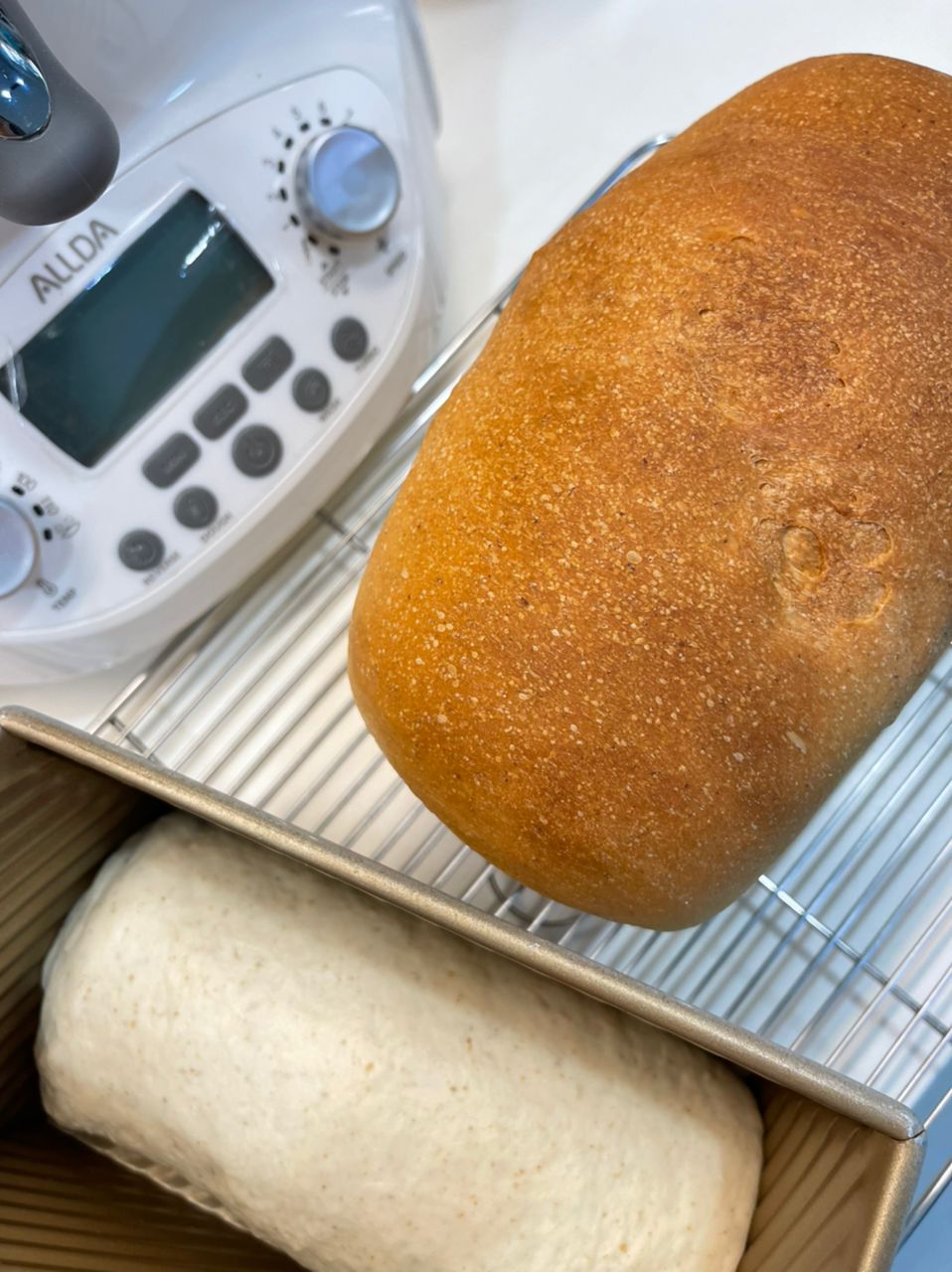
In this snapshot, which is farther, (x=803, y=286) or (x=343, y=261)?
(x=343, y=261)

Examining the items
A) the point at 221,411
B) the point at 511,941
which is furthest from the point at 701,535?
the point at 221,411

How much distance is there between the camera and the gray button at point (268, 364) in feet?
2.25

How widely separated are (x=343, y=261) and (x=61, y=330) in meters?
0.20

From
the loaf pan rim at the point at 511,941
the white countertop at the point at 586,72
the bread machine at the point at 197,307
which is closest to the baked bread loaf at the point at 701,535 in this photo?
the loaf pan rim at the point at 511,941

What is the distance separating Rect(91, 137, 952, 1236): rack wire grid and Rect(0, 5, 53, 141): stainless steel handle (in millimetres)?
382

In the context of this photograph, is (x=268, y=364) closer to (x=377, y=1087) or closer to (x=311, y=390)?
(x=311, y=390)

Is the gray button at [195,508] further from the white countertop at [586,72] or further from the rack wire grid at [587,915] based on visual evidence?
the white countertop at [586,72]

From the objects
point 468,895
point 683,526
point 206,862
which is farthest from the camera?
point 468,895

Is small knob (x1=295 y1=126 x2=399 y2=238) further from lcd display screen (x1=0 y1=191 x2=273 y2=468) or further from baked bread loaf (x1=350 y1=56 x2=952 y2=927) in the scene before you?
baked bread loaf (x1=350 y1=56 x2=952 y2=927)

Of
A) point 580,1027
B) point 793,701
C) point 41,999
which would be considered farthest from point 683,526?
point 41,999

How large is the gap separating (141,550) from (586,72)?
57 centimetres

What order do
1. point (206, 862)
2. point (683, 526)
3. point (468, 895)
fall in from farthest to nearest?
point (468, 895) → point (206, 862) → point (683, 526)

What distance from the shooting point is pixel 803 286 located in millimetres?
554

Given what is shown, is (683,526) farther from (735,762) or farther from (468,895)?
(468,895)
